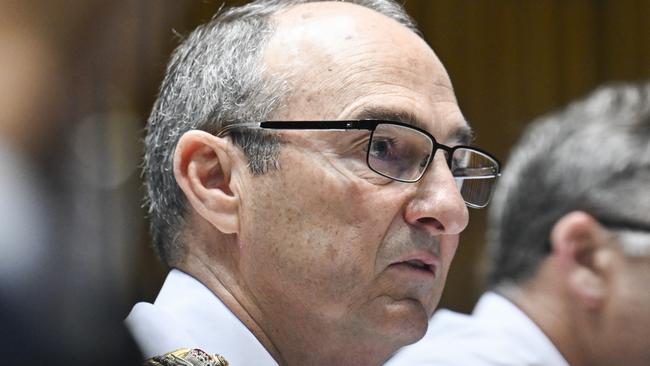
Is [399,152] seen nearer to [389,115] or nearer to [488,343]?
[389,115]

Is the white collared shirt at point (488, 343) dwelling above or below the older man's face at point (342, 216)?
below

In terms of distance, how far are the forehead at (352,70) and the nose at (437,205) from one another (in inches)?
3.3

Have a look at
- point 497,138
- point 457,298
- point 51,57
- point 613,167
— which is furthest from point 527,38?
point 51,57

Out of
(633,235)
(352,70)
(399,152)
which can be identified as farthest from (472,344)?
(352,70)

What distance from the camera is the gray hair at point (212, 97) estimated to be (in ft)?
5.02

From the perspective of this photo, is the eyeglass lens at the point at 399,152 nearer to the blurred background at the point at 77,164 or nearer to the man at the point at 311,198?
the man at the point at 311,198

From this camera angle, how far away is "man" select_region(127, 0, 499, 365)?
4.85 ft

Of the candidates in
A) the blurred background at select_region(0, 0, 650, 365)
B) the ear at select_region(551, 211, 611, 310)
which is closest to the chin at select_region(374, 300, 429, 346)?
the blurred background at select_region(0, 0, 650, 365)

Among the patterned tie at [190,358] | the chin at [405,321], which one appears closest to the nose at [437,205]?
the chin at [405,321]

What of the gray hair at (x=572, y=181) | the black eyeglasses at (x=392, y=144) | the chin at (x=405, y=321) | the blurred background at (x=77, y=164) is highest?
the blurred background at (x=77, y=164)

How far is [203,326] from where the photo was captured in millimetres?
1501

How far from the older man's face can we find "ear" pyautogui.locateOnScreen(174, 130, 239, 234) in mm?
30

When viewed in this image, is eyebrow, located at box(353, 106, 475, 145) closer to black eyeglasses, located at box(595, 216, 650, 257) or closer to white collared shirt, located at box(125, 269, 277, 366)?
white collared shirt, located at box(125, 269, 277, 366)

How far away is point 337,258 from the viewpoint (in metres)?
1.47
